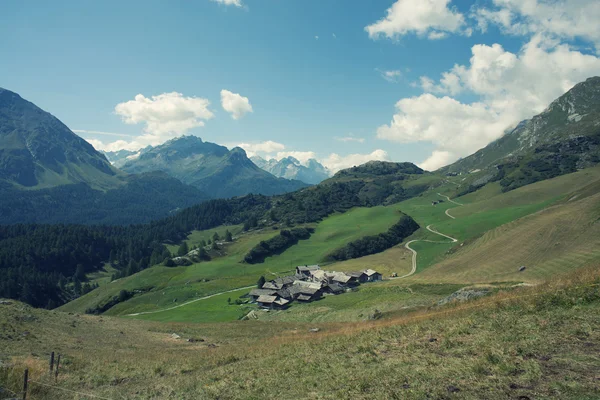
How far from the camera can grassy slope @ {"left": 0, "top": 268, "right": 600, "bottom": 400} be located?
1289 cm

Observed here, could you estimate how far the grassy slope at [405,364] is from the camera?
42.3ft

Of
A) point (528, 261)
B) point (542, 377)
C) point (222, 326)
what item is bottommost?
point (222, 326)

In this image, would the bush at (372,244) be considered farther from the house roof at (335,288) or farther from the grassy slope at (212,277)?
the house roof at (335,288)

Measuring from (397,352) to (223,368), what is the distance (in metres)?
11.0

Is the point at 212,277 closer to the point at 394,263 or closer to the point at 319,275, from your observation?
the point at 319,275

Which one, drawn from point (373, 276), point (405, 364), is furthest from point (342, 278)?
point (405, 364)

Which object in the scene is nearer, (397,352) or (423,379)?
(423,379)

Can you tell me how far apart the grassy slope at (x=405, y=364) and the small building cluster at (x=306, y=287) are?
2375 inches

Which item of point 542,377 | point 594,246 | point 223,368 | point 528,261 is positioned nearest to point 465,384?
point 542,377

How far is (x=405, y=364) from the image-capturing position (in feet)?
53.8

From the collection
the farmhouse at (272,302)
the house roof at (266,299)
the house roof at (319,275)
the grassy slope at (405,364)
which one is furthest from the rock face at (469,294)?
the house roof at (319,275)

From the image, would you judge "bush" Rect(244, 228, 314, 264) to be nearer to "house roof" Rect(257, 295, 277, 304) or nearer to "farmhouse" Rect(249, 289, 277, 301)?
"farmhouse" Rect(249, 289, 277, 301)

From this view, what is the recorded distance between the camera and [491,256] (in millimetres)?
75562

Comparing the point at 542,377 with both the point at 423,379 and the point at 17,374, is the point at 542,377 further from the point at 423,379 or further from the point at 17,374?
the point at 17,374
